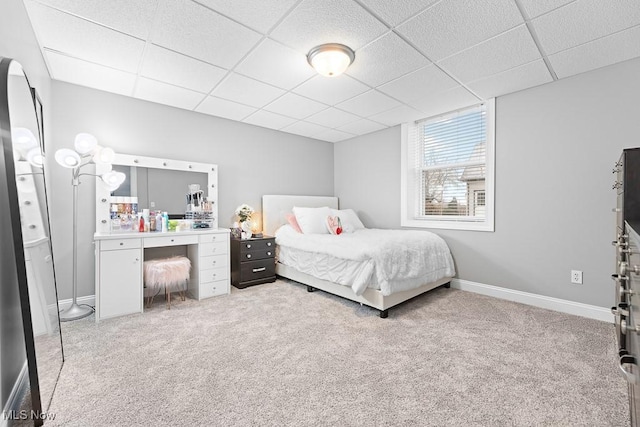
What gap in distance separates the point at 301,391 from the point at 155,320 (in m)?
1.77

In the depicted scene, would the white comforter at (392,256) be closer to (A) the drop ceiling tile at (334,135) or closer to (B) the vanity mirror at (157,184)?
(B) the vanity mirror at (157,184)

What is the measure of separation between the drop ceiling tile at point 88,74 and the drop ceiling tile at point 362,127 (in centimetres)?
281

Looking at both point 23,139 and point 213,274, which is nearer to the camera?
point 23,139

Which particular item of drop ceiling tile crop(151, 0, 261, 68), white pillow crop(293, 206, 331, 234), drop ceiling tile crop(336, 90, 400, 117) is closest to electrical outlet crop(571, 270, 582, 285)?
drop ceiling tile crop(336, 90, 400, 117)

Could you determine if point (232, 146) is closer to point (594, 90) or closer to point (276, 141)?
point (276, 141)

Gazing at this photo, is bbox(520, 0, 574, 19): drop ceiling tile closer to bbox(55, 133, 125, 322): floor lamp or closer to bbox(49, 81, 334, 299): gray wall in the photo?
bbox(49, 81, 334, 299): gray wall

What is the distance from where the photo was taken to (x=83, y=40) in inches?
86.7

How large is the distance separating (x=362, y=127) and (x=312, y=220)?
67.8 inches

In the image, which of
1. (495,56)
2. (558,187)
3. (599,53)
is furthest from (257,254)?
(599,53)

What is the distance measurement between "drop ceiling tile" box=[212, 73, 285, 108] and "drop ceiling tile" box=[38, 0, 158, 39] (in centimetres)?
88

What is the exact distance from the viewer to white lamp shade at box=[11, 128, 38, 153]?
59.7 inches

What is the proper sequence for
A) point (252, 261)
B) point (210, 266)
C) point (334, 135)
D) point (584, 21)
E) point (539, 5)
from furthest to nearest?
point (334, 135)
point (252, 261)
point (210, 266)
point (584, 21)
point (539, 5)

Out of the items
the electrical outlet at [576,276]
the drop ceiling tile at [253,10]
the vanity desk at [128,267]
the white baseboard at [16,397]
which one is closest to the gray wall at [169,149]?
the vanity desk at [128,267]

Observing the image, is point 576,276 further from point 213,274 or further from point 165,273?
point 165,273
